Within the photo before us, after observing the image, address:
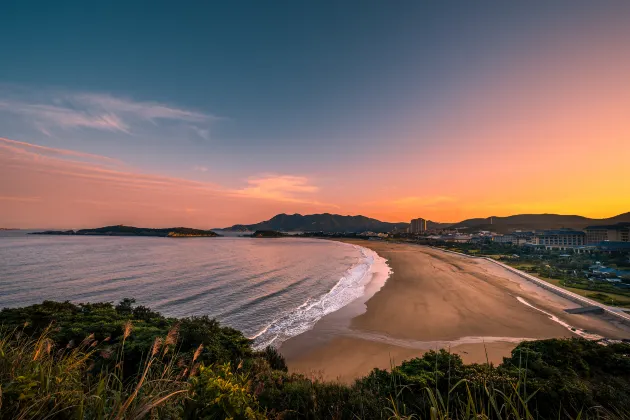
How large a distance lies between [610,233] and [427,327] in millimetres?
94514

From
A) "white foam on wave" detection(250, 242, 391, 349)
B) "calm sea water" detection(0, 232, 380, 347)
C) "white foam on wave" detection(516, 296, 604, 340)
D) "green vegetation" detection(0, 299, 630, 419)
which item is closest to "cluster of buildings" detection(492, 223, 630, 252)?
"white foam on wave" detection(516, 296, 604, 340)

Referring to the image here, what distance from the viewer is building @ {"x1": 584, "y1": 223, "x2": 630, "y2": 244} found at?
7038 cm

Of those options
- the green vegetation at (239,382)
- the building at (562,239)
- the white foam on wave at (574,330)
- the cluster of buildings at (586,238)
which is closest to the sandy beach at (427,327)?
the white foam on wave at (574,330)

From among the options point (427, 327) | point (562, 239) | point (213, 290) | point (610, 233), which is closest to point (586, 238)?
point (562, 239)

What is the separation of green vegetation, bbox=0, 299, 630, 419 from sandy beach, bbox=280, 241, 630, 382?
2.91m

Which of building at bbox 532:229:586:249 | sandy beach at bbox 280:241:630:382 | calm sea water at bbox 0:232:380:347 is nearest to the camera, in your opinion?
sandy beach at bbox 280:241:630:382

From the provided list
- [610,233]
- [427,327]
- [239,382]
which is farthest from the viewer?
[610,233]

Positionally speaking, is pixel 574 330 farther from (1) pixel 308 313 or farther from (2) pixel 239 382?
(2) pixel 239 382

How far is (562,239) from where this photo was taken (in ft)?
290

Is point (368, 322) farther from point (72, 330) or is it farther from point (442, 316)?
point (72, 330)

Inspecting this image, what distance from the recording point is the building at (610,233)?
70.4 meters

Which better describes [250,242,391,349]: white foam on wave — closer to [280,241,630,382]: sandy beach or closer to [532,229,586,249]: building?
[280,241,630,382]: sandy beach

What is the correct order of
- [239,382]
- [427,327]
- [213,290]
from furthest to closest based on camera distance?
[213,290] < [427,327] < [239,382]

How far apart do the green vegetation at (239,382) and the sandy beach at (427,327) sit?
2.91 m
